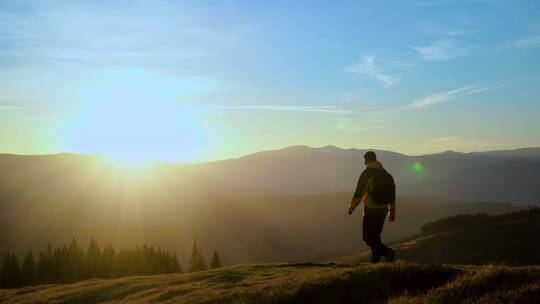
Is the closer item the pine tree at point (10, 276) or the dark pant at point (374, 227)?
the dark pant at point (374, 227)

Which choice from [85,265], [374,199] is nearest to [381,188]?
[374,199]

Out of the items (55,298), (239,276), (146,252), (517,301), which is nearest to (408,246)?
(146,252)

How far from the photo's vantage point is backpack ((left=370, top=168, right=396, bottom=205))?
1548 centimetres

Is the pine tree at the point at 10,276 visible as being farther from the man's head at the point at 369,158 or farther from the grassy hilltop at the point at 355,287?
the man's head at the point at 369,158

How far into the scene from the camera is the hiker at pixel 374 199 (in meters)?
15.5

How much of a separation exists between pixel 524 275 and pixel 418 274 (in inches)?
126

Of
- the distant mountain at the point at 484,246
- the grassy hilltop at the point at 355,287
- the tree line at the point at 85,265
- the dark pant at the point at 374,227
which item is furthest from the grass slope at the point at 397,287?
the tree line at the point at 85,265

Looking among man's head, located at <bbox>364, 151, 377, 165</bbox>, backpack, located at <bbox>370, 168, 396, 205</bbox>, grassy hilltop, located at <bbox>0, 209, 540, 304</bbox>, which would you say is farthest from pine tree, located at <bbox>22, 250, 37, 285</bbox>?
backpack, located at <bbox>370, 168, 396, 205</bbox>

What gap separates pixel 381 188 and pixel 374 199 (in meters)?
0.47

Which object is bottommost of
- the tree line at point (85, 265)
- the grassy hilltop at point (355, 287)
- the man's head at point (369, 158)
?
the tree line at point (85, 265)

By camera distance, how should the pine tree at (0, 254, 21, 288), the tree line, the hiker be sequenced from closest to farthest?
the hiker → the pine tree at (0, 254, 21, 288) → the tree line

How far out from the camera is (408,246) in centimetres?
7812

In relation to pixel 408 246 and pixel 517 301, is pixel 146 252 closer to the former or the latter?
pixel 408 246

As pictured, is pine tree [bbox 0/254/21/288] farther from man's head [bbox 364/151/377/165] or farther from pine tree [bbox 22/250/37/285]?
man's head [bbox 364/151/377/165]
